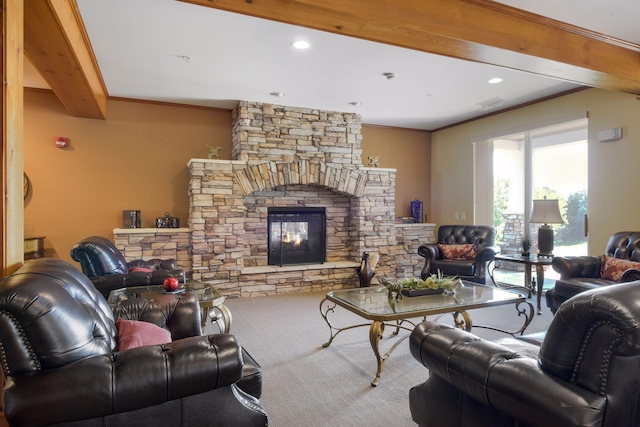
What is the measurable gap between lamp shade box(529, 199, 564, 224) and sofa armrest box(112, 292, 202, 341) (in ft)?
13.5

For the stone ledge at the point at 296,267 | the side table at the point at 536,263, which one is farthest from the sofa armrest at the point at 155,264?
the side table at the point at 536,263

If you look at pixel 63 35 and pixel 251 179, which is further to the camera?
pixel 251 179

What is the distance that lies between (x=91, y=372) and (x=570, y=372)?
157 centimetres

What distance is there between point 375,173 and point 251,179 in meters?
1.93

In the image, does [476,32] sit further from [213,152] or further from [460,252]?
[213,152]

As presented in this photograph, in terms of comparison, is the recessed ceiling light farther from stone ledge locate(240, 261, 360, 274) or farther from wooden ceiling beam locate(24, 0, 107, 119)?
stone ledge locate(240, 261, 360, 274)

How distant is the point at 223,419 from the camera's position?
5.01 feet

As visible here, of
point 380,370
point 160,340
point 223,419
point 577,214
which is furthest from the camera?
point 577,214

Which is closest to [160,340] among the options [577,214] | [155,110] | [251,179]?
[251,179]

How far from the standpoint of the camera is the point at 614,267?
362 cm

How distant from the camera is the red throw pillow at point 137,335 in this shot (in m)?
1.72

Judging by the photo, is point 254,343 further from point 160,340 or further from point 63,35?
point 63,35

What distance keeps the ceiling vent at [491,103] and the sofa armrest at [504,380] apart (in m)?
4.43

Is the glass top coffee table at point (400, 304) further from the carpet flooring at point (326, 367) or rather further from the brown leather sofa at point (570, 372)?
the brown leather sofa at point (570, 372)
